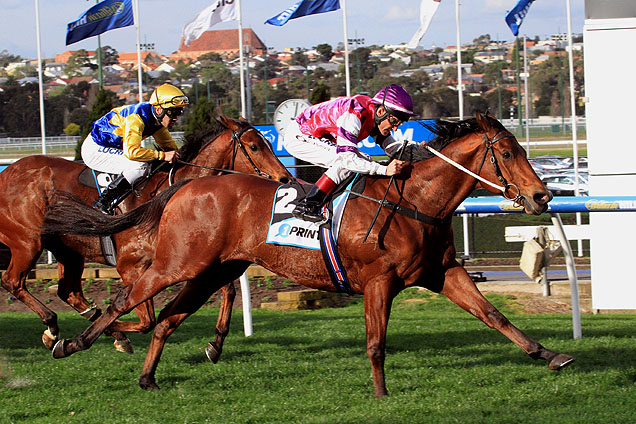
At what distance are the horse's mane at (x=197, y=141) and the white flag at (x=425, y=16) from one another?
926 cm

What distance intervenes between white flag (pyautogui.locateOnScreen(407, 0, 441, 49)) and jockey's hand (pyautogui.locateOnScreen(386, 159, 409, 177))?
1099 centimetres

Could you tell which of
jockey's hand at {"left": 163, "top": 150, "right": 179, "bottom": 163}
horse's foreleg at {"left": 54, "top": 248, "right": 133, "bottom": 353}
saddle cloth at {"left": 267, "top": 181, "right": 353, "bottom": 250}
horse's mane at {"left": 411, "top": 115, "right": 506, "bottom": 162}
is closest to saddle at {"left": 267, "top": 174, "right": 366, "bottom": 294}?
saddle cloth at {"left": 267, "top": 181, "right": 353, "bottom": 250}

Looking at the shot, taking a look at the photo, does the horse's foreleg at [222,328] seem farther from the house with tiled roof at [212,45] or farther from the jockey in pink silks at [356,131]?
the house with tiled roof at [212,45]

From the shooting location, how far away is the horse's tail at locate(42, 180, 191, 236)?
547 cm

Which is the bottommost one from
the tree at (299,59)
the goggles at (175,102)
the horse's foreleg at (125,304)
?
the horse's foreleg at (125,304)

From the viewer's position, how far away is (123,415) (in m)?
4.45

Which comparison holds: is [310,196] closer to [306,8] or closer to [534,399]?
[534,399]

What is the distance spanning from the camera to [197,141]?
22.0 ft

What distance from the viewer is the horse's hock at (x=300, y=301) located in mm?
9250

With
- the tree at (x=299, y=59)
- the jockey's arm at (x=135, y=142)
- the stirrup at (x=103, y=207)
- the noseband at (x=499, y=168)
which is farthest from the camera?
the tree at (x=299, y=59)

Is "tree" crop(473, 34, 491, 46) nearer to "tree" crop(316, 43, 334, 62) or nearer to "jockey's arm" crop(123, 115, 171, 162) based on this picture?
"tree" crop(316, 43, 334, 62)

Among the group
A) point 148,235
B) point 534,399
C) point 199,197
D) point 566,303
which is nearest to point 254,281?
point 566,303

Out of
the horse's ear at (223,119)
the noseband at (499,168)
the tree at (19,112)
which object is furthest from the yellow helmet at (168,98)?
the tree at (19,112)

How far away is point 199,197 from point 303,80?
82.9 m
